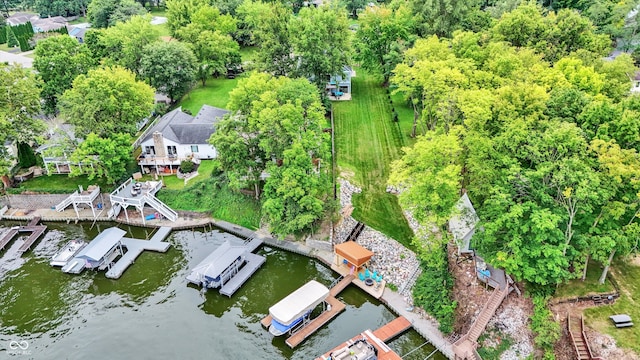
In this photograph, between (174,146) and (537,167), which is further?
(174,146)

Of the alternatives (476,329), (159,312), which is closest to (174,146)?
(159,312)

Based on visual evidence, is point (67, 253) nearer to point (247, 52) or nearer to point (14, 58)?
point (247, 52)

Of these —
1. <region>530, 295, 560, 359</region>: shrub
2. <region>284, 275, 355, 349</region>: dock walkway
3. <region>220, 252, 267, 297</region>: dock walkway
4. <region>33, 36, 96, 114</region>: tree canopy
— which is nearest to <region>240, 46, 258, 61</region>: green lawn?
<region>33, 36, 96, 114</region>: tree canopy

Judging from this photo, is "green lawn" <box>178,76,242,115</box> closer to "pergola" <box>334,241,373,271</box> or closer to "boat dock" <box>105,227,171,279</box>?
"boat dock" <box>105,227,171,279</box>

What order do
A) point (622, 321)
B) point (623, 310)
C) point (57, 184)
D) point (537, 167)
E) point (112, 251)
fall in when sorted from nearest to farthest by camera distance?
point (622, 321) → point (537, 167) → point (623, 310) → point (112, 251) → point (57, 184)

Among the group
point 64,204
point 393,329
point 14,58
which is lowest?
point 393,329

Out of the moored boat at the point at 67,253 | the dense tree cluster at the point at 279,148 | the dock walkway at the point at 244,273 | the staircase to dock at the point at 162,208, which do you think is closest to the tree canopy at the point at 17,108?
the moored boat at the point at 67,253

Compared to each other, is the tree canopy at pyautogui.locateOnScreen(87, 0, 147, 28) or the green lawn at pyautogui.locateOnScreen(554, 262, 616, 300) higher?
the tree canopy at pyautogui.locateOnScreen(87, 0, 147, 28)
